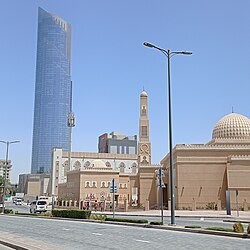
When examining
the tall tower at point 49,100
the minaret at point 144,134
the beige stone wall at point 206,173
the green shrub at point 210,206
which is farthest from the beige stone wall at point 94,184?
the tall tower at point 49,100

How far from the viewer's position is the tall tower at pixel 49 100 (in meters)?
189

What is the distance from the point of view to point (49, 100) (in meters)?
190

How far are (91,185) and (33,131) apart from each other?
4933 inches

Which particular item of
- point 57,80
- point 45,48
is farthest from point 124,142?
point 45,48

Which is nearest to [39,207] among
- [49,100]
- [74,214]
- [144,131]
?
[74,214]

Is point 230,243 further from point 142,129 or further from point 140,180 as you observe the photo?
point 142,129

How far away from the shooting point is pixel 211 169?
51531mm

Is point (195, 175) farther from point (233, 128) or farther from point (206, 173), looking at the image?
point (233, 128)

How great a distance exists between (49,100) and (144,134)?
124309 mm

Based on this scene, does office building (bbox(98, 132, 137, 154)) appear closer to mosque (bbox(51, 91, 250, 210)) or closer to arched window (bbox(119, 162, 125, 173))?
arched window (bbox(119, 162, 125, 173))

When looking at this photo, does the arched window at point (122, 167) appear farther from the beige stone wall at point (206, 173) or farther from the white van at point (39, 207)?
the white van at point (39, 207)

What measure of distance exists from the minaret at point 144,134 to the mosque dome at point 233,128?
16.5 metres

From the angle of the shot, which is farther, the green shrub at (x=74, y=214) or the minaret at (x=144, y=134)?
the minaret at (x=144, y=134)

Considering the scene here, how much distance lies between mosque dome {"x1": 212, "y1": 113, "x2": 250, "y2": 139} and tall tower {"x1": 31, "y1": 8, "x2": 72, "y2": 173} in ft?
444
